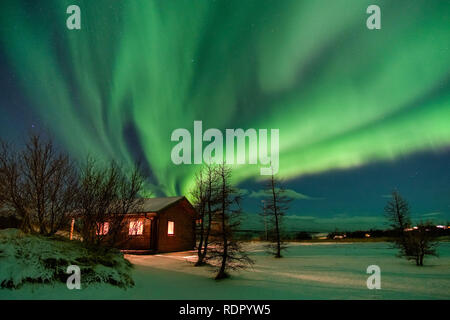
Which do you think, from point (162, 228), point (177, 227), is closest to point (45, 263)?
point (162, 228)

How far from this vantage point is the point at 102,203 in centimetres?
945

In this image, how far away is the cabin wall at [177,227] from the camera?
21828 millimetres

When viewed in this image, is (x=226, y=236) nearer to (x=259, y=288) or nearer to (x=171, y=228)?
(x=259, y=288)

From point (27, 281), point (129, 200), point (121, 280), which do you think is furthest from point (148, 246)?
point (27, 281)

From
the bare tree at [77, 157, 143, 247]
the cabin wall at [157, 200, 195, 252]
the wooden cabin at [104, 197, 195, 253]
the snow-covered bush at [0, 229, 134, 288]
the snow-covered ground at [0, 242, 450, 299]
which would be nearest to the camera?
the snow-covered bush at [0, 229, 134, 288]

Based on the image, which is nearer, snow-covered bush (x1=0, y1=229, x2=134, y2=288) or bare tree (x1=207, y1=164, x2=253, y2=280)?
snow-covered bush (x1=0, y1=229, x2=134, y2=288)

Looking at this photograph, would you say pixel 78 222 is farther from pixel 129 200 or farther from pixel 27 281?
pixel 27 281

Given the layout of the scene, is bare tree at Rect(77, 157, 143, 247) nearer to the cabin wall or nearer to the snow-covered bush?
the snow-covered bush

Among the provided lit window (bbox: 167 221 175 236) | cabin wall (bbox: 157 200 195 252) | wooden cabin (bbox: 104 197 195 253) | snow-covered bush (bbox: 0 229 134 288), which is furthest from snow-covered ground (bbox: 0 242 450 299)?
lit window (bbox: 167 221 175 236)

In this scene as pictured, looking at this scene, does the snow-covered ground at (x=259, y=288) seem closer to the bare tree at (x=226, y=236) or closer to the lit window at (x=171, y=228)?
the bare tree at (x=226, y=236)

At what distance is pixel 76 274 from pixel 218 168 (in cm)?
787

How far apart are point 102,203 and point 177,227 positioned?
52.4 feet

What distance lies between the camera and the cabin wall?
21828 mm

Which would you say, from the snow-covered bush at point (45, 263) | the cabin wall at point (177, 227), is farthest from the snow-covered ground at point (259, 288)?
the cabin wall at point (177, 227)
